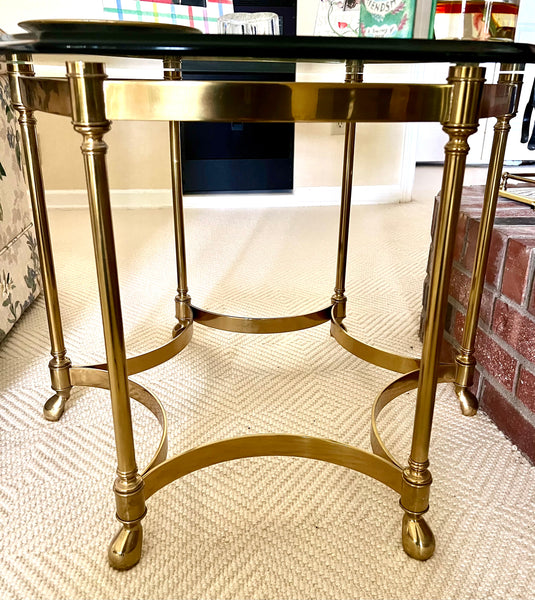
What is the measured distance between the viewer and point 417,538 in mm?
623

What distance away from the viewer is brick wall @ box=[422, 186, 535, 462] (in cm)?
78

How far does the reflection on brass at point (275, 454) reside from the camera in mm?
660

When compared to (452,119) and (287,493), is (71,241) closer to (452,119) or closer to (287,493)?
(287,493)

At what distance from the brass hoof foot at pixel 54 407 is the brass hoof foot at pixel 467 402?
0.63 m

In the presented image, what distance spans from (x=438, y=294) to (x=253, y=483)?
0.37 metres

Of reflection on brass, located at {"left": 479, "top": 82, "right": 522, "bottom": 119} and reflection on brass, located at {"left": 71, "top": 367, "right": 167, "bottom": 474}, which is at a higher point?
reflection on brass, located at {"left": 479, "top": 82, "right": 522, "bottom": 119}

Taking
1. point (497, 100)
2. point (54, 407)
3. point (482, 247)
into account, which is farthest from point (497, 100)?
point (54, 407)

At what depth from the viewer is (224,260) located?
1.67 metres

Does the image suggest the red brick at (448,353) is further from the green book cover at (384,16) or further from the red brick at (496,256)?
the green book cover at (384,16)

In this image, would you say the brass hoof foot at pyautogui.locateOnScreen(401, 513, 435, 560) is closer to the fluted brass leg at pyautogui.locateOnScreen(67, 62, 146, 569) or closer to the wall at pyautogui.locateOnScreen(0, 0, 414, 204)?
the fluted brass leg at pyautogui.locateOnScreen(67, 62, 146, 569)

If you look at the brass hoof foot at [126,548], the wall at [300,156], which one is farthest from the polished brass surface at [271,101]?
the wall at [300,156]

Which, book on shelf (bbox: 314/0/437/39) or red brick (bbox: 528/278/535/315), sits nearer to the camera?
red brick (bbox: 528/278/535/315)

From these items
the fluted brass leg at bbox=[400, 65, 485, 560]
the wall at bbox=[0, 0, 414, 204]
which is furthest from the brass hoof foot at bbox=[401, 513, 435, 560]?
the wall at bbox=[0, 0, 414, 204]

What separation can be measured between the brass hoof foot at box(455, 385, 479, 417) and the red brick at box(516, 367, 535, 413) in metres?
0.09
